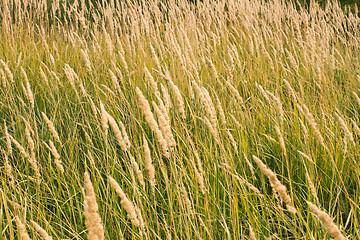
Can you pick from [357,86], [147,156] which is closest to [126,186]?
[147,156]

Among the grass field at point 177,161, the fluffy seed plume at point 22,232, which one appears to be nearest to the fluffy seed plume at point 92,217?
the grass field at point 177,161

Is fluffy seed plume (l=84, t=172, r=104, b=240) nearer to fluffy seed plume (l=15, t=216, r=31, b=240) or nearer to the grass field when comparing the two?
the grass field

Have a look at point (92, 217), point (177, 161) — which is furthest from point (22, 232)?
point (177, 161)

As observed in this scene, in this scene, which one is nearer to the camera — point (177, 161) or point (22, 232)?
point (22, 232)

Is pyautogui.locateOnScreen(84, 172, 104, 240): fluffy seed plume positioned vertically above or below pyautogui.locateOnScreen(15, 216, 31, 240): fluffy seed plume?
above

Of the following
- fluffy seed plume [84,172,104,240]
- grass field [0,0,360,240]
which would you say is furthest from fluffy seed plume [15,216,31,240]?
fluffy seed plume [84,172,104,240]

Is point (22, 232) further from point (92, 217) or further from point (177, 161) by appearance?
point (177, 161)

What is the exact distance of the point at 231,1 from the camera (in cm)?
382

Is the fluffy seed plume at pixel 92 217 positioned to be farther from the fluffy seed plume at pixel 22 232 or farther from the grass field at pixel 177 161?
the fluffy seed plume at pixel 22 232

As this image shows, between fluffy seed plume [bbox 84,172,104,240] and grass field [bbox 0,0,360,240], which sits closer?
fluffy seed plume [bbox 84,172,104,240]

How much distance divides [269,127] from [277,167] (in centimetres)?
22

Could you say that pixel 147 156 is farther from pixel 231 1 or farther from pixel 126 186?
pixel 231 1

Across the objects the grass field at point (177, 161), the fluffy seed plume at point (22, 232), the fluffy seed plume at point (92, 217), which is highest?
the fluffy seed plume at point (92, 217)

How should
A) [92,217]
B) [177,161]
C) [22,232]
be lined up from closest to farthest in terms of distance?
[92,217]
[22,232]
[177,161]
